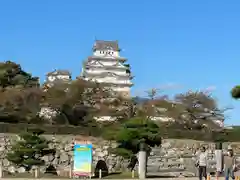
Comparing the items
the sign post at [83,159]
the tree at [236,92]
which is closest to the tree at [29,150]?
the sign post at [83,159]

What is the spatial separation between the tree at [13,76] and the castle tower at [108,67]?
1289 centimetres

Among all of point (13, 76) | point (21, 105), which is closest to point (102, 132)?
point (21, 105)

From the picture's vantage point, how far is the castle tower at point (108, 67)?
244 feet

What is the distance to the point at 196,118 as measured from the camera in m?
48.0

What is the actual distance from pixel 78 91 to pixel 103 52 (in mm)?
34818

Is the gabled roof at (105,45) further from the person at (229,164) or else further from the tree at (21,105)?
the person at (229,164)

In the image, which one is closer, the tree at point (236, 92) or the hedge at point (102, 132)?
the tree at point (236, 92)

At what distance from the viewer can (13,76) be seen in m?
59.3

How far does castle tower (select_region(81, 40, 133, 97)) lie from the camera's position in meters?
74.4

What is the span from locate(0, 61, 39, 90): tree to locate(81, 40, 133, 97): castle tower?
12.9 m

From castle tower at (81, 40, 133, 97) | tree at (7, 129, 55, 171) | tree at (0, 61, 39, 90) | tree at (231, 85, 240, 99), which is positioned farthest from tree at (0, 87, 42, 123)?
tree at (231, 85, 240, 99)

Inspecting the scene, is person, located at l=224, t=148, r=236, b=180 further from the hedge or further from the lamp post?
the hedge

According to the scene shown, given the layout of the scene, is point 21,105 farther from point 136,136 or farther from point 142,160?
point 142,160

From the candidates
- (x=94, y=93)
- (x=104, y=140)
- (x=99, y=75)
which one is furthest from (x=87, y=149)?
(x=99, y=75)
